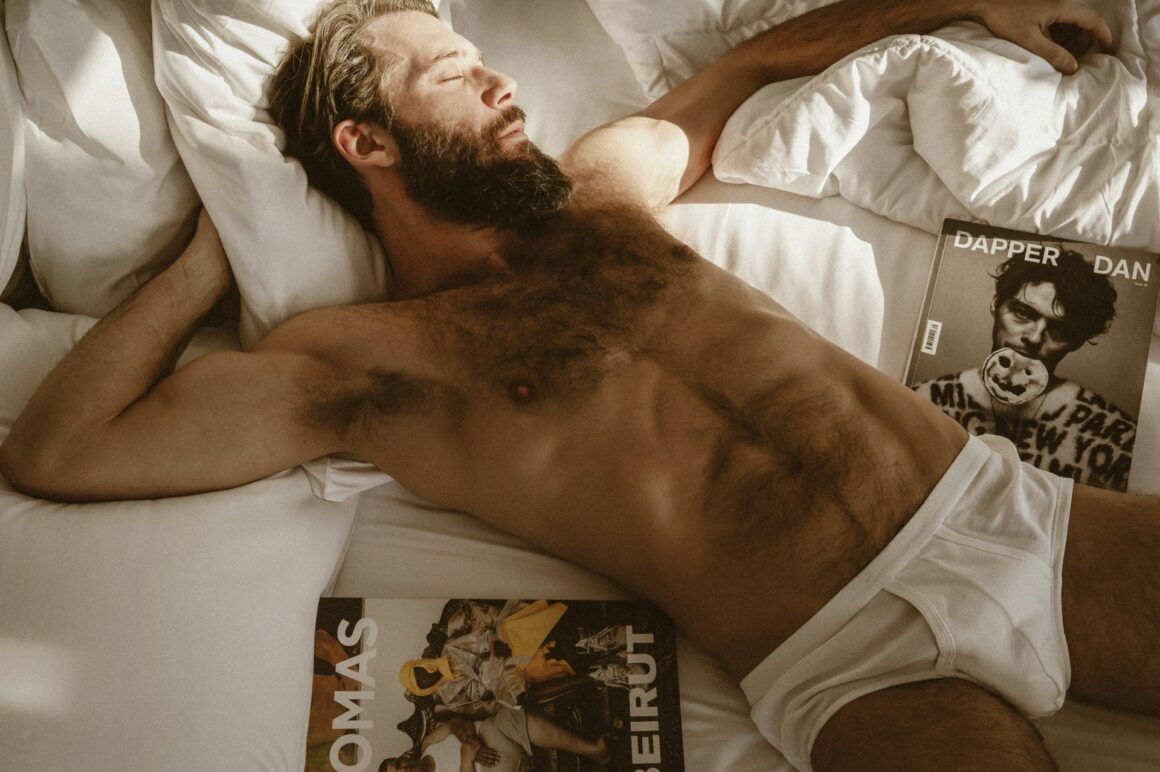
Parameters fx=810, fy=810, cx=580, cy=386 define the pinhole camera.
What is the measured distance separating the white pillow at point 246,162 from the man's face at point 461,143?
16 cm

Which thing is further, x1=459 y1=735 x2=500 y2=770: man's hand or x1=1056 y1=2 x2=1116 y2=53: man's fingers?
x1=1056 y1=2 x2=1116 y2=53: man's fingers

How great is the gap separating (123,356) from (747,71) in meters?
1.06

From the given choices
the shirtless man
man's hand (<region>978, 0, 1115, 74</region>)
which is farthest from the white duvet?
the shirtless man

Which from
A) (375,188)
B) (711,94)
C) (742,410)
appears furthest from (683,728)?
(711,94)

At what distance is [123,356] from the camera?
1.02 m

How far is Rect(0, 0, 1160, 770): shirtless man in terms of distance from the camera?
93 centimetres

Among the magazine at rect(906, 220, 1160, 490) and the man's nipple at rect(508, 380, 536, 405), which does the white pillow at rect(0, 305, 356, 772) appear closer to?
the man's nipple at rect(508, 380, 536, 405)

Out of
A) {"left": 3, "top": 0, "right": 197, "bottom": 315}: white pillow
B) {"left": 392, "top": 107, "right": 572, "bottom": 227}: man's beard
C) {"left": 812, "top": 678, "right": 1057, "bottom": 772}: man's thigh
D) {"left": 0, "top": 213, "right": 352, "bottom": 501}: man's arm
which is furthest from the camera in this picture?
{"left": 392, "top": 107, "right": 572, "bottom": 227}: man's beard

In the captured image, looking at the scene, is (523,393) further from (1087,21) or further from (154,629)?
(1087,21)

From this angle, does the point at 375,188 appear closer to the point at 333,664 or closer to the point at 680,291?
the point at 680,291

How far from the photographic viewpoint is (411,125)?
122 centimetres

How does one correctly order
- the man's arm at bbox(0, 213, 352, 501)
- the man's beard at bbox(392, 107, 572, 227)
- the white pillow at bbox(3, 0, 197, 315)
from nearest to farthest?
the man's arm at bbox(0, 213, 352, 501)
the white pillow at bbox(3, 0, 197, 315)
the man's beard at bbox(392, 107, 572, 227)

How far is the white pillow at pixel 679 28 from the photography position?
4.57 ft

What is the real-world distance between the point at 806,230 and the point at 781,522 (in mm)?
539
